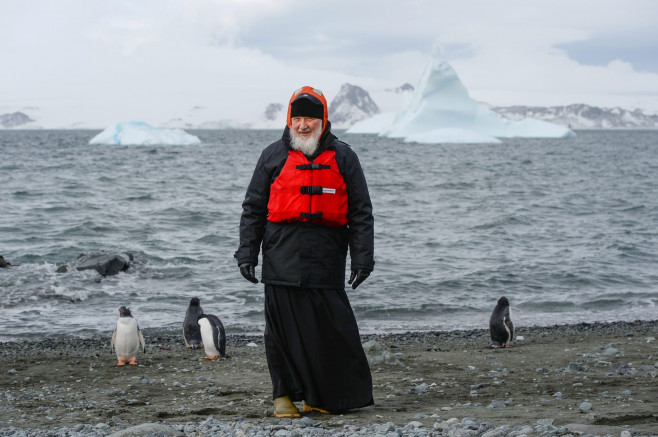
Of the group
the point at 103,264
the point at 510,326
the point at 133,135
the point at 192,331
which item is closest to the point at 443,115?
the point at 133,135

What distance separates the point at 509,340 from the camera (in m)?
8.48

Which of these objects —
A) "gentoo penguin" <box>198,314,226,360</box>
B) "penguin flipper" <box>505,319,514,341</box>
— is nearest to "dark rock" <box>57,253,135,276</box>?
"gentoo penguin" <box>198,314,226,360</box>

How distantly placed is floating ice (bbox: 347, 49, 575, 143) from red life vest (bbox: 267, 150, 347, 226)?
194 ft

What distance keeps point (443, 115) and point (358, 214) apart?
2653 inches

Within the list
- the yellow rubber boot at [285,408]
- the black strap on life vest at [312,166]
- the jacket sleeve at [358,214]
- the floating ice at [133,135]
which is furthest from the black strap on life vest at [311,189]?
the floating ice at [133,135]

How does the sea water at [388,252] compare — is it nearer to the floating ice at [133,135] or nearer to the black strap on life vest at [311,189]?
the black strap on life vest at [311,189]

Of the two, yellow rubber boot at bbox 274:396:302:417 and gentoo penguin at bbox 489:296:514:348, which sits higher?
yellow rubber boot at bbox 274:396:302:417

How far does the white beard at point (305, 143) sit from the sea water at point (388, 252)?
18.9 ft

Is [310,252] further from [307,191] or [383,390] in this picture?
[383,390]

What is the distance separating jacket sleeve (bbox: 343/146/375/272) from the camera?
438 cm

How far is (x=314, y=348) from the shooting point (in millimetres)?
4441

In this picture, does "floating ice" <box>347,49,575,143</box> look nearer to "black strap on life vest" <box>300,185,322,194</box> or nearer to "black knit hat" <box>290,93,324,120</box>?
"black knit hat" <box>290,93,324,120</box>

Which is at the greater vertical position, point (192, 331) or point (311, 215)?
point (311, 215)

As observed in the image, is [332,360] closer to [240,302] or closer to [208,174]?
[240,302]
